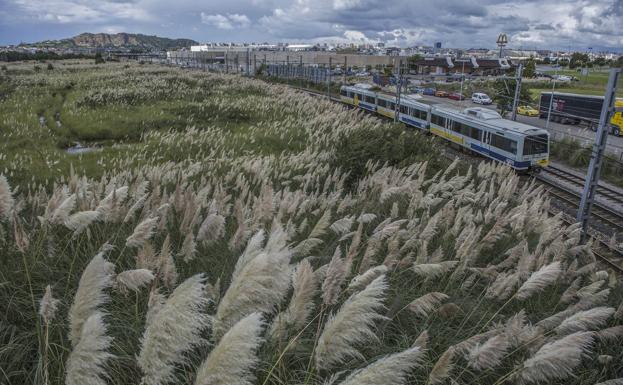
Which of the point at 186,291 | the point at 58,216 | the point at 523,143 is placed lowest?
the point at 523,143

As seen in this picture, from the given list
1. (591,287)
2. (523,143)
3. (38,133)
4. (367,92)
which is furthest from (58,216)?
(367,92)

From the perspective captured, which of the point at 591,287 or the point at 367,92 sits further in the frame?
the point at 367,92

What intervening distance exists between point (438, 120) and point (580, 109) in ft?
49.7

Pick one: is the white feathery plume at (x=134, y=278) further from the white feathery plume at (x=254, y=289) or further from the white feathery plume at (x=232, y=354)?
the white feathery plume at (x=232, y=354)

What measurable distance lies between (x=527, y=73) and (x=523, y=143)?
160 ft

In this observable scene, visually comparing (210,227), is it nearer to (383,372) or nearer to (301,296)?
(301,296)

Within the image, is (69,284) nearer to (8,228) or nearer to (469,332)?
(8,228)

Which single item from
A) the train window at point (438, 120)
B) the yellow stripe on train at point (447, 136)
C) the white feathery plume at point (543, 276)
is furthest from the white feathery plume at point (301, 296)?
the train window at point (438, 120)

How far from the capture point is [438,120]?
24.0m

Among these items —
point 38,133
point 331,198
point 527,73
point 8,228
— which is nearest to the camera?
point 8,228

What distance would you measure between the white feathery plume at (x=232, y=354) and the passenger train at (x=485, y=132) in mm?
16242

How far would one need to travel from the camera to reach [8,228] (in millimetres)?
4188

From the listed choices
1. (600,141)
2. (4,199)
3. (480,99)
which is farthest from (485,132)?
(480,99)

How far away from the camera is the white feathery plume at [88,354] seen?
171 centimetres
